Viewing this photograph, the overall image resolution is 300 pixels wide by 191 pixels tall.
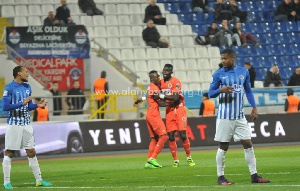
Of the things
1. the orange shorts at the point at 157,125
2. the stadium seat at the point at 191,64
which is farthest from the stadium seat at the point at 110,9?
A: the orange shorts at the point at 157,125

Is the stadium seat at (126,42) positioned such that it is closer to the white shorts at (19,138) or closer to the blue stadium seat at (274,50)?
the blue stadium seat at (274,50)

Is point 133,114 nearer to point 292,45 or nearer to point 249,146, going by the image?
point 292,45

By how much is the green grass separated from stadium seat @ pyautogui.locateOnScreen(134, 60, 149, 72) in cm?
863

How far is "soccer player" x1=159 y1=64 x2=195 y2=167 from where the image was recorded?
20812 mm

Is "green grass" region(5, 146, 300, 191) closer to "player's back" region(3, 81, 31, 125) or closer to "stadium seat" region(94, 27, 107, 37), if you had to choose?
"player's back" region(3, 81, 31, 125)

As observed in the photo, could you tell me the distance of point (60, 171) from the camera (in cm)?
2131

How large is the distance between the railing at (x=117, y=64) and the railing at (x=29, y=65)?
128 inches

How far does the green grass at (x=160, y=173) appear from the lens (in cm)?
1491

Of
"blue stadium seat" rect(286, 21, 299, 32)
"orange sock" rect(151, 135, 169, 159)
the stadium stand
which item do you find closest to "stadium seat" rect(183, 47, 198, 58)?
the stadium stand

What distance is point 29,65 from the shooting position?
32.2 m

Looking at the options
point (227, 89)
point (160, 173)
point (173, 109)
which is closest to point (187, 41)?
point (173, 109)

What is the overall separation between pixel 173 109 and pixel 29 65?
39.7 feet

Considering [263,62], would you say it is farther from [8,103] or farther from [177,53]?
[8,103]

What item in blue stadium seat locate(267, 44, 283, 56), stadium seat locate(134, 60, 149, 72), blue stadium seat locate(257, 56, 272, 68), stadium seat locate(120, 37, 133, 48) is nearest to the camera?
stadium seat locate(134, 60, 149, 72)
